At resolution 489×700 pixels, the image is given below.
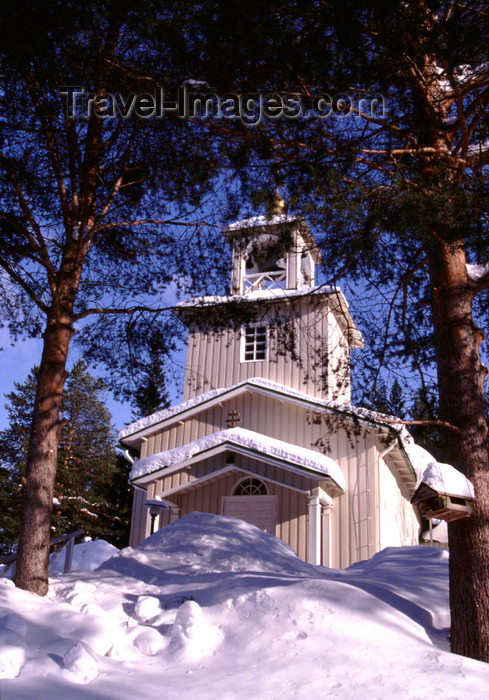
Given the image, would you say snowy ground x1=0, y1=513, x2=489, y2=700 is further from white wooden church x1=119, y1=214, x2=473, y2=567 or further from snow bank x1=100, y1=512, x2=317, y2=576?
white wooden church x1=119, y1=214, x2=473, y2=567

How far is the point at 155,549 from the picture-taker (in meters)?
9.77

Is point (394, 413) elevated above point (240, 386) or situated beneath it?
situated beneath

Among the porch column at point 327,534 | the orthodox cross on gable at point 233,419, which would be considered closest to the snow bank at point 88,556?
the orthodox cross on gable at point 233,419

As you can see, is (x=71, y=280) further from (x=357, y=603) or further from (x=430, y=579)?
(x=430, y=579)

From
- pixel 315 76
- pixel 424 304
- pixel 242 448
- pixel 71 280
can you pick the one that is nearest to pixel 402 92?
pixel 315 76

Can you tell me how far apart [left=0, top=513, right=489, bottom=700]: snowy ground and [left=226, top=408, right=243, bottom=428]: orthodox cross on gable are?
7498 mm

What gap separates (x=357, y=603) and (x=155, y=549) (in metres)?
4.48

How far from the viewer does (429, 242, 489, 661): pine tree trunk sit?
6043 millimetres

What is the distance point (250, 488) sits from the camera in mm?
14734

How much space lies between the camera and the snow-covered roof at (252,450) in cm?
1323

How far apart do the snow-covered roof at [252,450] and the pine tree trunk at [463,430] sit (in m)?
6.55

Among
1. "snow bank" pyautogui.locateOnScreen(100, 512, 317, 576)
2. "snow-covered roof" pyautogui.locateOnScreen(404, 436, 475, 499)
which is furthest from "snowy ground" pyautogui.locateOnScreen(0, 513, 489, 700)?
"snow-covered roof" pyautogui.locateOnScreen(404, 436, 475, 499)

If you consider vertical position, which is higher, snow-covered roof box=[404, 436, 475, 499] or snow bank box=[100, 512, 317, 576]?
snow-covered roof box=[404, 436, 475, 499]

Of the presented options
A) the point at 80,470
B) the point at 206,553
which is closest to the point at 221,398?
the point at 206,553
